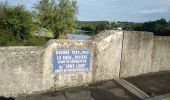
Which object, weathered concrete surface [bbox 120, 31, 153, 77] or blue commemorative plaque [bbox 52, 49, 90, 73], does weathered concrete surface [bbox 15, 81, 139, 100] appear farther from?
weathered concrete surface [bbox 120, 31, 153, 77]

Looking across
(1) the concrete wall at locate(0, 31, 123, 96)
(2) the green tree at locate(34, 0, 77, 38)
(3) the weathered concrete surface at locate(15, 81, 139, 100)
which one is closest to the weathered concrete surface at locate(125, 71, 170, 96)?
(3) the weathered concrete surface at locate(15, 81, 139, 100)

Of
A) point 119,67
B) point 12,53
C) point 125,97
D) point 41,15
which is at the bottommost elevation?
point 125,97

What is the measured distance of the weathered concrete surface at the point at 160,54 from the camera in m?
9.48

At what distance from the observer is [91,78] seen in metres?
7.95

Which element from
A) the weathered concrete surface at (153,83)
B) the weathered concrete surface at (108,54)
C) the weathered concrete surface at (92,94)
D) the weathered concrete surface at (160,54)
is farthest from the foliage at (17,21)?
the weathered concrete surface at (160,54)

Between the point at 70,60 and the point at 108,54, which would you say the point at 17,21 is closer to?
the point at 70,60

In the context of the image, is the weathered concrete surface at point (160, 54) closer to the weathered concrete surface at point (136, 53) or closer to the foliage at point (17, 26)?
the weathered concrete surface at point (136, 53)

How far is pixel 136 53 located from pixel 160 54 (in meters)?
1.46

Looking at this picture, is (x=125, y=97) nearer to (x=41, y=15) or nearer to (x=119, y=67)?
(x=119, y=67)

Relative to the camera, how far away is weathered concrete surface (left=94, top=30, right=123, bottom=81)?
796 cm

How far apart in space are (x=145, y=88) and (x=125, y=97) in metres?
1.10

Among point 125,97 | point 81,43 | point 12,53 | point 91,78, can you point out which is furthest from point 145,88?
point 12,53

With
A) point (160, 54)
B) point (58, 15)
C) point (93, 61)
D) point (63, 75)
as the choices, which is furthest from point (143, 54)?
point (58, 15)

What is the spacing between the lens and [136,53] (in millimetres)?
8844
